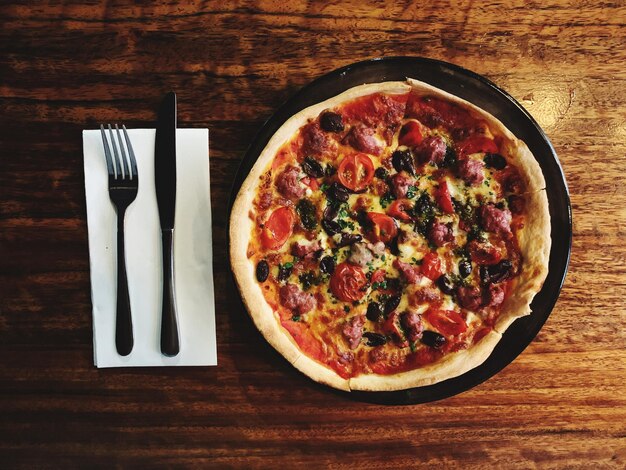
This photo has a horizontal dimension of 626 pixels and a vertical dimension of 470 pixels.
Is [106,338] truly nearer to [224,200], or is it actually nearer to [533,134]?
[224,200]

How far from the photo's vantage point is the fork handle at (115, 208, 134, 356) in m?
2.76

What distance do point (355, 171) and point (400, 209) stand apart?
28 centimetres

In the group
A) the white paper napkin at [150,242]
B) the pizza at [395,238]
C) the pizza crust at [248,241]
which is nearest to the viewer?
the pizza crust at [248,241]

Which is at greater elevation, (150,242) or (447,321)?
(150,242)

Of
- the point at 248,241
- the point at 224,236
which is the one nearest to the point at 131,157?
the point at 224,236

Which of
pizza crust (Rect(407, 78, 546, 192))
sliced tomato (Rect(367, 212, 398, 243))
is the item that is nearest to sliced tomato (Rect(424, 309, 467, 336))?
sliced tomato (Rect(367, 212, 398, 243))

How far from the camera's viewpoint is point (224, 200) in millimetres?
2811

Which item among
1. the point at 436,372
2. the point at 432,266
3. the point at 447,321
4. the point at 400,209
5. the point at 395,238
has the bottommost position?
the point at 436,372

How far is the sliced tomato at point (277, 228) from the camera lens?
2.68 meters

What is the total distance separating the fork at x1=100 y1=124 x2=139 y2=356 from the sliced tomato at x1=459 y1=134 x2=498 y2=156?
159cm

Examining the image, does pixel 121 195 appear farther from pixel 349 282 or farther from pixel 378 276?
pixel 378 276

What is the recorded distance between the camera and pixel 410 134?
272 centimetres

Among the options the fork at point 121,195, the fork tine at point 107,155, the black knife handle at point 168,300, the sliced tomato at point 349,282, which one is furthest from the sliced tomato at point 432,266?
the fork tine at point 107,155

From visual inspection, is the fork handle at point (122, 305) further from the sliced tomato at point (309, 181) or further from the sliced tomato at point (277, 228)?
the sliced tomato at point (309, 181)
